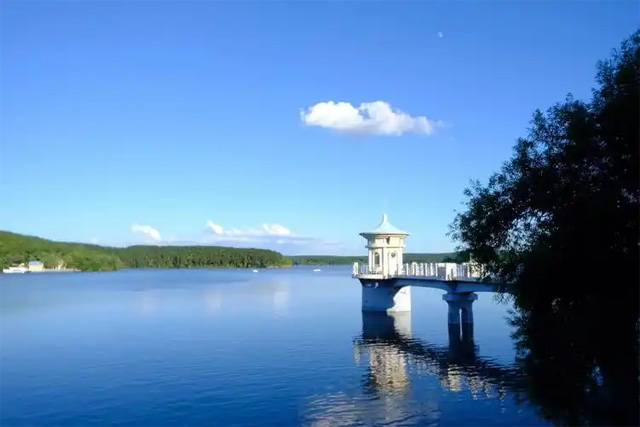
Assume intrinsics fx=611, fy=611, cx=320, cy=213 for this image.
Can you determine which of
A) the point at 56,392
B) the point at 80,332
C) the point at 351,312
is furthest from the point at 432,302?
the point at 56,392

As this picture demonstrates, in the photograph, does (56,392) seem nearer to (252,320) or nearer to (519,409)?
(519,409)

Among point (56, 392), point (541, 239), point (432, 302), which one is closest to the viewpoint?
point (541, 239)

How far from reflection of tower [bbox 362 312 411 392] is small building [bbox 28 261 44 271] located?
168 m

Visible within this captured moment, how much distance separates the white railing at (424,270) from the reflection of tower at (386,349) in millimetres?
3717

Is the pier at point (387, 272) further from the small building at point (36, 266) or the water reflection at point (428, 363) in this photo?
the small building at point (36, 266)

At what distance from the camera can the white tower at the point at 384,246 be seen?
5231 centimetres

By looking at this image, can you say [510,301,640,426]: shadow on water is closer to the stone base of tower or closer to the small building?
the stone base of tower

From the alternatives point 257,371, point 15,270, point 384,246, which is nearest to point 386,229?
point 384,246

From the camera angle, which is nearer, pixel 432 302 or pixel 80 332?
pixel 80 332

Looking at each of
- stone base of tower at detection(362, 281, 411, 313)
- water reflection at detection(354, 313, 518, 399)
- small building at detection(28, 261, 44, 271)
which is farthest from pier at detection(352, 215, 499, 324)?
small building at detection(28, 261, 44, 271)

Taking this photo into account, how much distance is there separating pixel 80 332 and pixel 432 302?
141ft

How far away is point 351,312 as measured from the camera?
201 ft

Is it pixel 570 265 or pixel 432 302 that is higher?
pixel 570 265

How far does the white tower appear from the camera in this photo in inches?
2060
